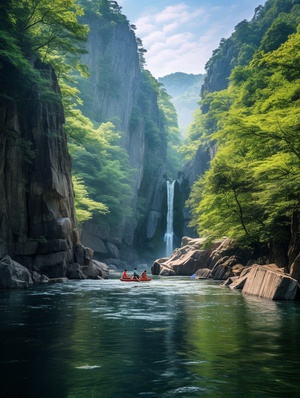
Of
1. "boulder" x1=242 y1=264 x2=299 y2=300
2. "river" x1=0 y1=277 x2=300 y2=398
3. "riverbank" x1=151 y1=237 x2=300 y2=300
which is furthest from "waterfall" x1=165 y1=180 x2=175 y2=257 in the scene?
"river" x1=0 y1=277 x2=300 y2=398

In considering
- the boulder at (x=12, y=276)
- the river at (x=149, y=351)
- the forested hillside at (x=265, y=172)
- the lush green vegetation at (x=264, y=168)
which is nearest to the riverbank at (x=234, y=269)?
the forested hillside at (x=265, y=172)

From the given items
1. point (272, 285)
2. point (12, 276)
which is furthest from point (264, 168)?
point (12, 276)

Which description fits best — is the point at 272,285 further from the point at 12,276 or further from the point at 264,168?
the point at 12,276

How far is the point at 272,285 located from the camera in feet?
57.1

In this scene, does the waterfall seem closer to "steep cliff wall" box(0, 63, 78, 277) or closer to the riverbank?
the riverbank

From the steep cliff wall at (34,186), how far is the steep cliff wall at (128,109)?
97.4 ft

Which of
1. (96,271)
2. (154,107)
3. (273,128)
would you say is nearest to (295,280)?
(273,128)

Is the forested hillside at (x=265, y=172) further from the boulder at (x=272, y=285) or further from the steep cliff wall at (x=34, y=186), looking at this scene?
the steep cliff wall at (x=34, y=186)

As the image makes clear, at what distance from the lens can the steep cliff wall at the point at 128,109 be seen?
66562 mm

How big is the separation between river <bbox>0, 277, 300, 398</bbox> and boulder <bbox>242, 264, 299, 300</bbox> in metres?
2.35

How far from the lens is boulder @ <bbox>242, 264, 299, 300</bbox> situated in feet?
55.0

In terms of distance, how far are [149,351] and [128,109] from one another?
6686 cm

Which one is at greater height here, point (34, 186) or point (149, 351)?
point (34, 186)

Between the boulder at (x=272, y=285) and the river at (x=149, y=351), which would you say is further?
the boulder at (x=272, y=285)
